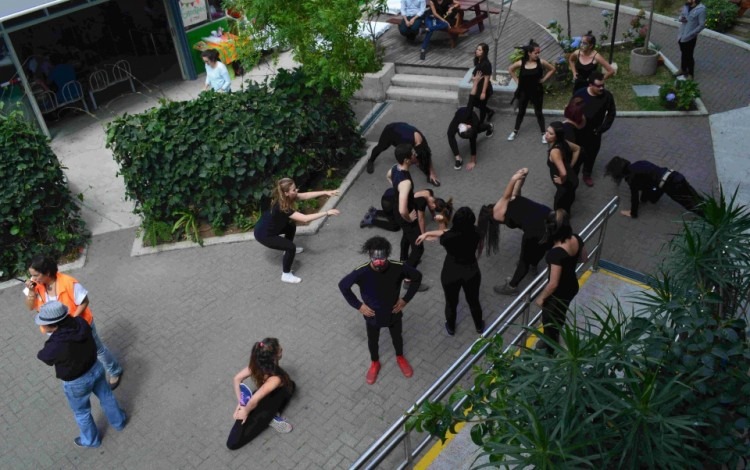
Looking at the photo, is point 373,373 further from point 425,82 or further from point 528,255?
point 425,82

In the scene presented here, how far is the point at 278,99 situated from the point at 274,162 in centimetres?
107

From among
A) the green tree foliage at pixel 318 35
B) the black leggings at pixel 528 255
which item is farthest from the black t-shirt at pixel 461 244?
the green tree foliage at pixel 318 35

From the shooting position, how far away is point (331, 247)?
8.84m

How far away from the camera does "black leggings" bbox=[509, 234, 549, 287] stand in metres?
7.25

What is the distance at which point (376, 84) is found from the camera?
→ 1277 centimetres

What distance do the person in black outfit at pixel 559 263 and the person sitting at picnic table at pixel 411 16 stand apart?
8813 mm

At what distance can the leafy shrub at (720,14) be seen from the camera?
14336 millimetres

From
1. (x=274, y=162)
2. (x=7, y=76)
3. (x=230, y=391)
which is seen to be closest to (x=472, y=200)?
(x=274, y=162)

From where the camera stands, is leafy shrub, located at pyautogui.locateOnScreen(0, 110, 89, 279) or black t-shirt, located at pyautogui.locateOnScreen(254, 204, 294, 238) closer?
black t-shirt, located at pyautogui.locateOnScreen(254, 204, 294, 238)

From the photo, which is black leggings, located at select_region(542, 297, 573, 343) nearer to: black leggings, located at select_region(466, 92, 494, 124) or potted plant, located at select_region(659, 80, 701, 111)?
black leggings, located at select_region(466, 92, 494, 124)

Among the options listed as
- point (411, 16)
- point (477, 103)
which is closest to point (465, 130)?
point (477, 103)

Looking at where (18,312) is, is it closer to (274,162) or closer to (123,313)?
(123,313)

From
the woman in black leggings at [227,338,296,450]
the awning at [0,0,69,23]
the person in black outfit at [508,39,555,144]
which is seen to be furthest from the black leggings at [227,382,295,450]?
the awning at [0,0,69,23]

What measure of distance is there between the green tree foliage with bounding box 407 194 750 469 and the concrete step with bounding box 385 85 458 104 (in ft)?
27.3
